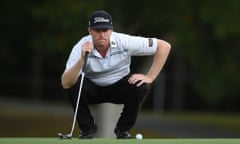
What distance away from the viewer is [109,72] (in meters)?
9.48

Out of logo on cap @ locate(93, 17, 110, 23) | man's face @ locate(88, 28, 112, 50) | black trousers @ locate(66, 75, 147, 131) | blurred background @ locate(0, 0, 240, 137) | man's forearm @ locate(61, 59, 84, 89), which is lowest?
blurred background @ locate(0, 0, 240, 137)

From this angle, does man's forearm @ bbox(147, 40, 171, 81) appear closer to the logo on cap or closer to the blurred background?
the logo on cap

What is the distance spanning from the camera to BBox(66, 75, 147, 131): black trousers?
953 cm

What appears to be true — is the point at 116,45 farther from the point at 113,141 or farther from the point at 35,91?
the point at 35,91

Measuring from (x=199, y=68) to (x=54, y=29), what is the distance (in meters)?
3.28

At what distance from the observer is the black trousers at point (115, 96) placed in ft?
31.3

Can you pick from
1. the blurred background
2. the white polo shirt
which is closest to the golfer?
the white polo shirt

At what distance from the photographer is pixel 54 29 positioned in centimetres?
2038

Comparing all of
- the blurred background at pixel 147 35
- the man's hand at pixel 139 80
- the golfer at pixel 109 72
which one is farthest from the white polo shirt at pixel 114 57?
the blurred background at pixel 147 35

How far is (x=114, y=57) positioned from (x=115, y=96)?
1.82ft

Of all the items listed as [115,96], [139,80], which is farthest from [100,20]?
[115,96]

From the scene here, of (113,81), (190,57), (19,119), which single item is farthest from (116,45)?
(19,119)

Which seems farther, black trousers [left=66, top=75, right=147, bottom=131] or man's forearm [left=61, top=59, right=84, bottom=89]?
black trousers [left=66, top=75, right=147, bottom=131]

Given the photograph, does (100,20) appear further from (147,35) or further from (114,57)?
(147,35)
